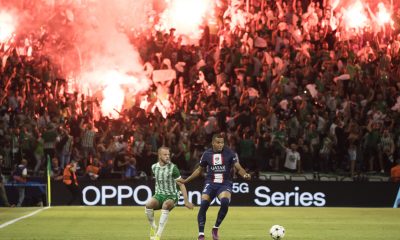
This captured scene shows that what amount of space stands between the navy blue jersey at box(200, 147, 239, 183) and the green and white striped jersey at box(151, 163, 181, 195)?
0.66m

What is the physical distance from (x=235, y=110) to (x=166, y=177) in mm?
12850

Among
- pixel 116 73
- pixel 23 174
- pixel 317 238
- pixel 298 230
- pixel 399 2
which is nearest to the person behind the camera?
pixel 317 238

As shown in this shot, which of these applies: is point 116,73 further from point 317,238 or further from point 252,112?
point 317,238

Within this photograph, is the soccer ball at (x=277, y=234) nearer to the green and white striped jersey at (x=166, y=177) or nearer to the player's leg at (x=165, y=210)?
the player's leg at (x=165, y=210)

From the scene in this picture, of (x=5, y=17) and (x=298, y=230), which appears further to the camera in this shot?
(x=5, y=17)

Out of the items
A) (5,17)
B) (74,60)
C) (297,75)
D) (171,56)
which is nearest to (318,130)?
Answer: (297,75)

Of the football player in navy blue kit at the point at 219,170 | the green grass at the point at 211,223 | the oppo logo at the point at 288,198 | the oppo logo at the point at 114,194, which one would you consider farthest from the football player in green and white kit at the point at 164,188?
the oppo logo at the point at 288,198

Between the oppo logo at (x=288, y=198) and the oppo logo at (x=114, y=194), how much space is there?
3758 mm

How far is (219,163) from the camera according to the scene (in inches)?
677

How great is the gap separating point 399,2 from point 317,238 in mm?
18205

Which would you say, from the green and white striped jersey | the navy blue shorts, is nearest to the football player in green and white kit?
the green and white striped jersey

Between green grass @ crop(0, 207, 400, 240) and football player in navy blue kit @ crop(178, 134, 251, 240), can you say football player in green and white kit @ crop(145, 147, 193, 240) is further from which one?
green grass @ crop(0, 207, 400, 240)

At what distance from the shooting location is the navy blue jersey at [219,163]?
17156 millimetres

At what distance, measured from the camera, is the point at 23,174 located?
95.9 feet
